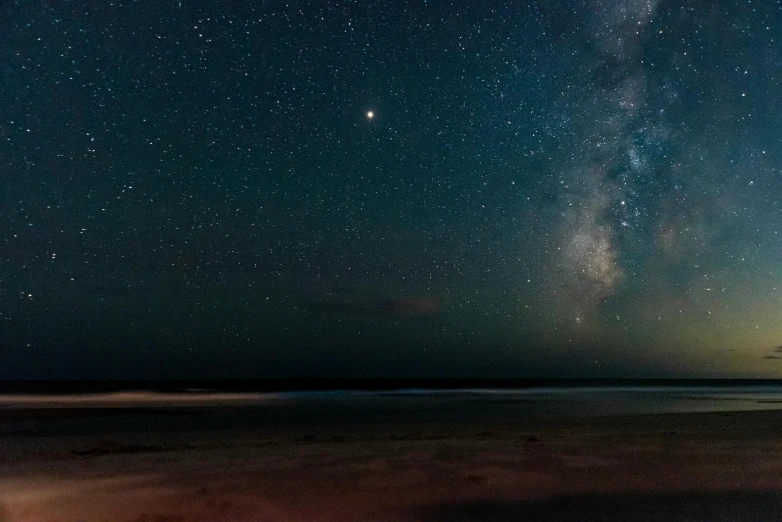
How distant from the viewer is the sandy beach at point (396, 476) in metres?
9.73

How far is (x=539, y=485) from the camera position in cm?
1152

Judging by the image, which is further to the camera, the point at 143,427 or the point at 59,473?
the point at 143,427

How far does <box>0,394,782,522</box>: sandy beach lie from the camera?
9.73m

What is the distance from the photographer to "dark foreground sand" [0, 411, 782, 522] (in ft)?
31.9

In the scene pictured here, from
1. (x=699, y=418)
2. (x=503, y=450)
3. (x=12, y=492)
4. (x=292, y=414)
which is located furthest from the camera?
(x=292, y=414)

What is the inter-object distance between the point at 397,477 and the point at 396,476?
0.32 feet

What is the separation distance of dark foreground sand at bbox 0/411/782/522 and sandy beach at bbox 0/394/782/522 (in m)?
0.03

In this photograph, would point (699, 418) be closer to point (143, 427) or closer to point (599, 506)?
point (599, 506)

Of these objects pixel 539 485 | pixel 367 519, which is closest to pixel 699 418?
pixel 539 485

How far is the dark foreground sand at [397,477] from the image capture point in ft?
31.9

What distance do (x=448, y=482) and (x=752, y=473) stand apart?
6305 millimetres

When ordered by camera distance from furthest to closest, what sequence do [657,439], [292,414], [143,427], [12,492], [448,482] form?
[292,414] → [143,427] → [657,439] → [448,482] → [12,492]

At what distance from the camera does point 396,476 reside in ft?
40.3

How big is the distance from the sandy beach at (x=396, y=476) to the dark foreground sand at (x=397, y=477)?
0.11ft
